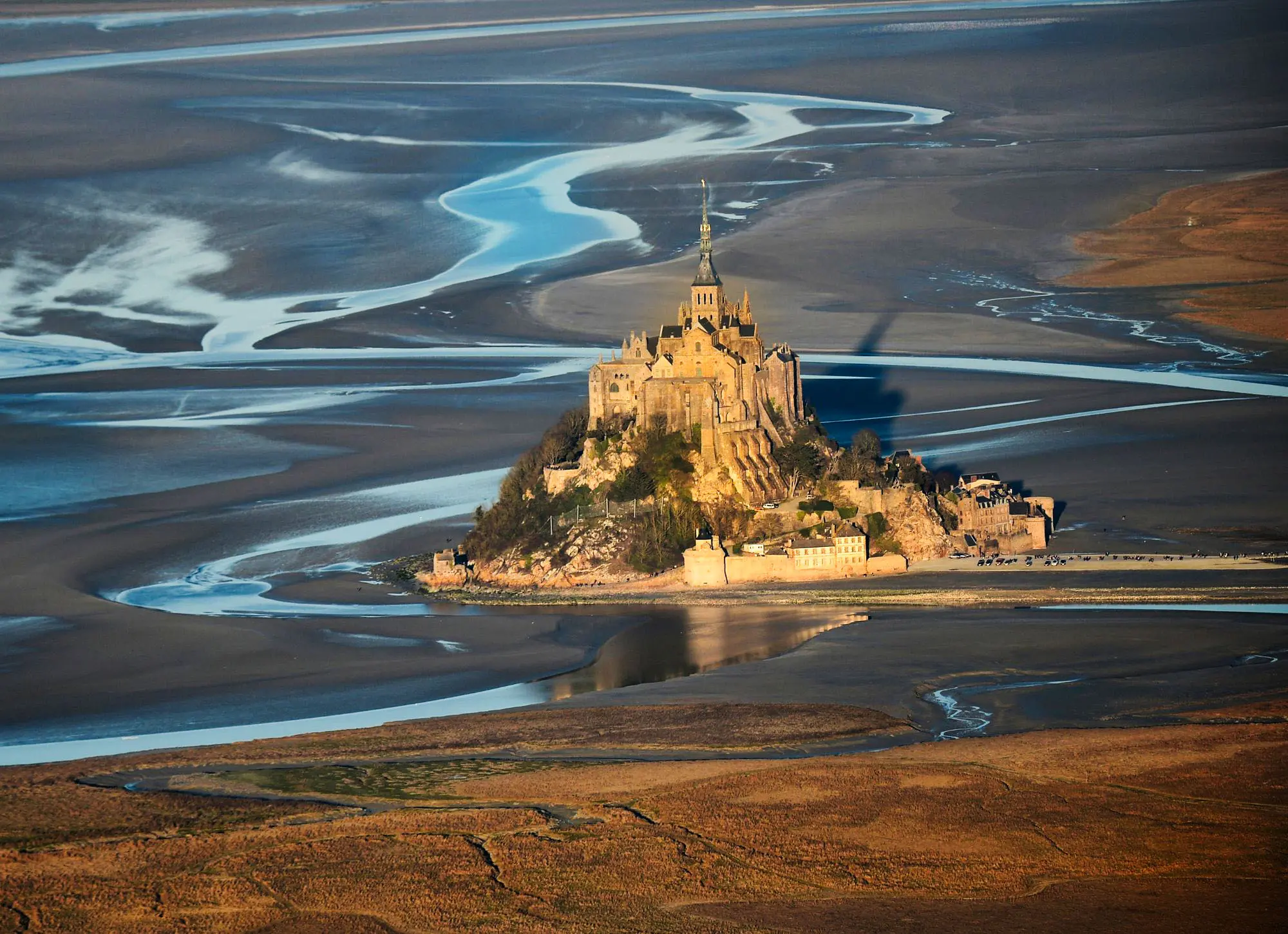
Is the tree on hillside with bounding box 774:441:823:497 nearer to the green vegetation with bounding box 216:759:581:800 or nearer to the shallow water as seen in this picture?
the shallow water

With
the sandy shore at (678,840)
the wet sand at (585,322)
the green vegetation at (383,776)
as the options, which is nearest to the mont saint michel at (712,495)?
the wet sand at (585,322)

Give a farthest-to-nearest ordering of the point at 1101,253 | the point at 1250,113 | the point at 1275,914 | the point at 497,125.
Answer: the point at 497,125 → the point at 1250,113 → the point at 1101,253 → the point at 1275,914

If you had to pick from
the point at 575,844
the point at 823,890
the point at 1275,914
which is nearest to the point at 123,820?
the point at 575,844

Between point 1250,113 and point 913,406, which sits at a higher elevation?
point 1250,113

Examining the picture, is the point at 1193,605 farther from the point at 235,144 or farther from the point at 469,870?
the point at 235,144

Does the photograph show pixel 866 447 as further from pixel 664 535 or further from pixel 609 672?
pixel 609 672

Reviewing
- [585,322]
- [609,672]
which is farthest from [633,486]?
[585,322]
